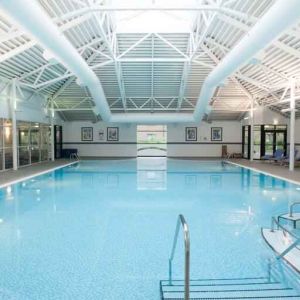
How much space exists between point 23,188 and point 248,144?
15.4 metres

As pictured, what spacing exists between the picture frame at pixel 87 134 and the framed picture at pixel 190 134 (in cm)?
685

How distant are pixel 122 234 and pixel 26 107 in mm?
12193

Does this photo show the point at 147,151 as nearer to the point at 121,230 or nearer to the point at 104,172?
the point at 104,172

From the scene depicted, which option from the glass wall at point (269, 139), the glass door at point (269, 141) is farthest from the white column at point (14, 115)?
the glass door at point (269, 141)

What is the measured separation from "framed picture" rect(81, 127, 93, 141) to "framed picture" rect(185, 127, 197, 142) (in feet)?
22.6

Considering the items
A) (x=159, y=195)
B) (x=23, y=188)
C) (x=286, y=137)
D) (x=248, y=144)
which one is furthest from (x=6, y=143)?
(x=286, y=137)

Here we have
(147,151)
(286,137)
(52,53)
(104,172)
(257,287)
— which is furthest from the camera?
(147,151)

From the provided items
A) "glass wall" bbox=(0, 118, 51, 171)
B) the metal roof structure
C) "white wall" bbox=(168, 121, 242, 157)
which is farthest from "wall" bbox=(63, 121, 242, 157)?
"glass wall" bbox=(0, 118, 51, 171)

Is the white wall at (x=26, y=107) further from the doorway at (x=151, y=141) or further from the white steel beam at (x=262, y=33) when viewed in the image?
the doorway at (x=151, y=141)

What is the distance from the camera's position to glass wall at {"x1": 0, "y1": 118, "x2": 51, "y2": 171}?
45.2ft

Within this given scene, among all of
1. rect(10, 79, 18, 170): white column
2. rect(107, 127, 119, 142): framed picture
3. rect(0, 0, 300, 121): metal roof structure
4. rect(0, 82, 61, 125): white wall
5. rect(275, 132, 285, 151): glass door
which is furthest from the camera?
rect(107, 127, 119, 142): framed picture

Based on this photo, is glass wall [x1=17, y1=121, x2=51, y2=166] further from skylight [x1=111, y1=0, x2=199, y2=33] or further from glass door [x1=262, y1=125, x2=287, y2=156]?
glass door [x1=262, y1=125, x2=287, y2=156]

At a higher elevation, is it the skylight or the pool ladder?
the skylight

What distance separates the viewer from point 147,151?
2816 centimetres
